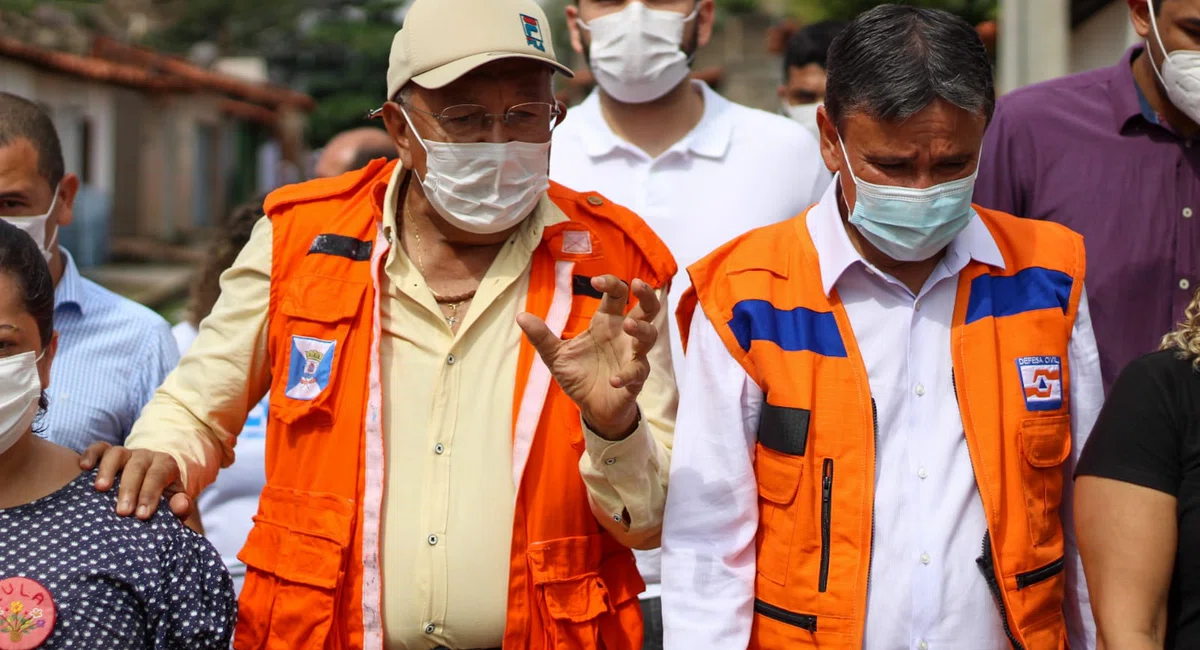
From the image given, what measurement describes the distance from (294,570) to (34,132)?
5.48 feet

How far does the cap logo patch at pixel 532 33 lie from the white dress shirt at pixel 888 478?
2.30 feet

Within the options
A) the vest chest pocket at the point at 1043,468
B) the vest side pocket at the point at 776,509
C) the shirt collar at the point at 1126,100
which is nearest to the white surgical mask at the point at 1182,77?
the shirt collar at the point at 1126,100

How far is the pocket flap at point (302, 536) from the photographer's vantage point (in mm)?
2871

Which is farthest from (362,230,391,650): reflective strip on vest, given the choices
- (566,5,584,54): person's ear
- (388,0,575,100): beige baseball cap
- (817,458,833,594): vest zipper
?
(566,5,584,54): person's ear

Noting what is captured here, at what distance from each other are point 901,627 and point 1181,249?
1483 millimetres

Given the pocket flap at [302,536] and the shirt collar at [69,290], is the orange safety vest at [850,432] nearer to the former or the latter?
the pocket flap at [302,536]

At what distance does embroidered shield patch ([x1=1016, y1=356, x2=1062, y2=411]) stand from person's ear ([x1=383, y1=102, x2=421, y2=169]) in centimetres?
139

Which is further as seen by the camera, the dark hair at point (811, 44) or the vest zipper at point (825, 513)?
the dark hair at point (811, 44)

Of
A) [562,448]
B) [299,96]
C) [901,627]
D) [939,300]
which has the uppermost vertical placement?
[299,96]

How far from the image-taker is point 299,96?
33.8 m

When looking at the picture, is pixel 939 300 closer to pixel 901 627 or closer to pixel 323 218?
pixel 901 627

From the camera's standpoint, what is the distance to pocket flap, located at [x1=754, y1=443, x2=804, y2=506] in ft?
9.07

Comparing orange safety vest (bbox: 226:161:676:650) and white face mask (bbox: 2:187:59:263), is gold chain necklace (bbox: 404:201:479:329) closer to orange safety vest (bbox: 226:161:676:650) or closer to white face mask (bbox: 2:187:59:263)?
orange safety vest (bbox: 226:161:676:650)

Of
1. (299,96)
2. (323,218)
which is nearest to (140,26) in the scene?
(299,96)
